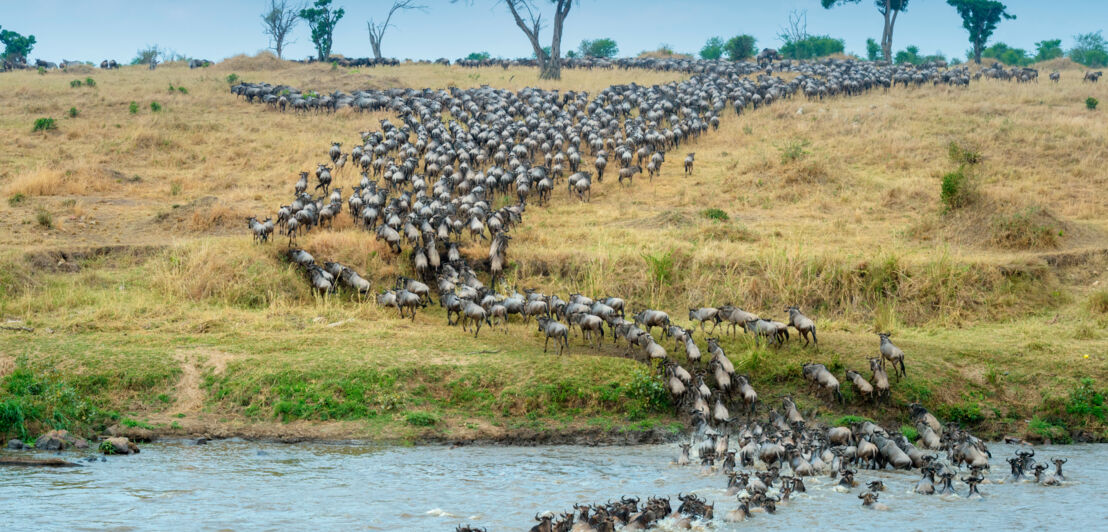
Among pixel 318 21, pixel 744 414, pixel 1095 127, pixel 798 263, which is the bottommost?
pixel 744 414

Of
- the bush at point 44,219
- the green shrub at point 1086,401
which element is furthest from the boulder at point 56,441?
the green shrub at point 1086,401

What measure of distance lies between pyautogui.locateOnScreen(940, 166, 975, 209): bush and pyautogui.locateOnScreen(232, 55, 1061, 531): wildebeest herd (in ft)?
23.2

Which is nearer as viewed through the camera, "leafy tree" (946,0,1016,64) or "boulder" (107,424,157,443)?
"boulder" (107,424,157,443)

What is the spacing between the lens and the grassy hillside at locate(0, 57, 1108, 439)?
11.8 m

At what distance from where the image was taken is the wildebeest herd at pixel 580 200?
981cm

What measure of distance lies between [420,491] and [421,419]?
2.30 m

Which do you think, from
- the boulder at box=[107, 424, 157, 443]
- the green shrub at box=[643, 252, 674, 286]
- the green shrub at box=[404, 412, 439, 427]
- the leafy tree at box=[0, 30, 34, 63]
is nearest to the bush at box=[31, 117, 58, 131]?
the boulder at box=[107, 424, 157, 443]

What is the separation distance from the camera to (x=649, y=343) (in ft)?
42.3

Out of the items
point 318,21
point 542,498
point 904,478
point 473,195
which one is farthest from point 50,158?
point 318,21

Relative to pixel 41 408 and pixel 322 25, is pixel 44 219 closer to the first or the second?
pixel 41 408

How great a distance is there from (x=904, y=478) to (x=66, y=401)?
987cm

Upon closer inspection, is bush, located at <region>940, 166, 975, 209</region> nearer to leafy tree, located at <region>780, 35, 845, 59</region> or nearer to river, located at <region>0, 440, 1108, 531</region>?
river, located at <region>0, 440, 1108, 531</region>

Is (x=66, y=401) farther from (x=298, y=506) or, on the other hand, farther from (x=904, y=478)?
(x=904, y=478)

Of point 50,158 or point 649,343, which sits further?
point 50,158
